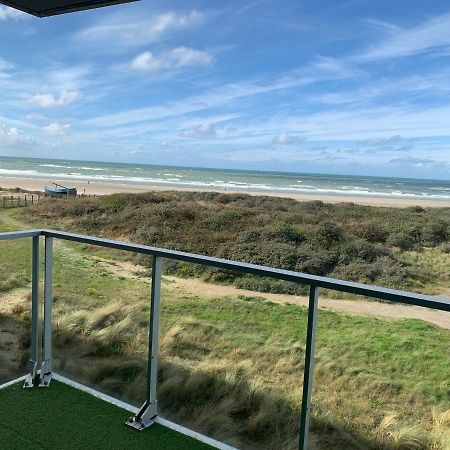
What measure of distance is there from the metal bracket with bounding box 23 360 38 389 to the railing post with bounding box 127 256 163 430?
2.34 ft

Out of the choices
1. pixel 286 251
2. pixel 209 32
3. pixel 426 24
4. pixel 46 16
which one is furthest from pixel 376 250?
pixel 209 32

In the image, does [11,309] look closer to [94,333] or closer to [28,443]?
[94,333]

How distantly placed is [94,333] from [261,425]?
6.46 feet

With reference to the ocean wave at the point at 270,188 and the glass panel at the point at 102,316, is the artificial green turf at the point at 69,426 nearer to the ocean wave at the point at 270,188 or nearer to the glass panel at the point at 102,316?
the glass panel at the point at 102,316

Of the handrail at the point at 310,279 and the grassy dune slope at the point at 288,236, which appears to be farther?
the grassy dune slope at the point at 288,236

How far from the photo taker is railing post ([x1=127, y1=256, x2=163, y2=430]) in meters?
2.23

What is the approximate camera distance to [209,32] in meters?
28.7

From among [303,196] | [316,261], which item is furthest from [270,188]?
[316,261]

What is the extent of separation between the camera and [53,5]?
2422 millimetres

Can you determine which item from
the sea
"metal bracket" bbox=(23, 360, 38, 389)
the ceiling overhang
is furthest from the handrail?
the sea

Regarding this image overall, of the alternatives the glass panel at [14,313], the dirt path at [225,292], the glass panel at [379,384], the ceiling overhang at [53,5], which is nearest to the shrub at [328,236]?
the dirt path at [225,292]

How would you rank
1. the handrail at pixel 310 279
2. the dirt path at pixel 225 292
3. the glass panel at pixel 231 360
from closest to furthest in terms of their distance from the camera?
the handrail at pixel 310 279, the dirt path at pixel 225 292, the glass panel at pixel 231 360

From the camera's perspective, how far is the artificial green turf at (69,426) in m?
2.12

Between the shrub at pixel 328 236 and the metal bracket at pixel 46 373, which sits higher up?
the metal bracket at pixel 46 373
